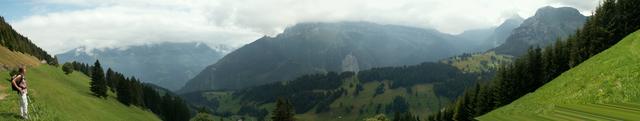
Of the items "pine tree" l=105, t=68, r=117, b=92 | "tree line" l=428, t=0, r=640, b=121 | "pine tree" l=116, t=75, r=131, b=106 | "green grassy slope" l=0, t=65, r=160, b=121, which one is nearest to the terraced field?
"green grassy slope" l=0, t=65, r=160, b=121

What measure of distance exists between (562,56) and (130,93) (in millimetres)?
95388

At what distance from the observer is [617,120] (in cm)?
2736

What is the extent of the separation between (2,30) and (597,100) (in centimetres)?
14577

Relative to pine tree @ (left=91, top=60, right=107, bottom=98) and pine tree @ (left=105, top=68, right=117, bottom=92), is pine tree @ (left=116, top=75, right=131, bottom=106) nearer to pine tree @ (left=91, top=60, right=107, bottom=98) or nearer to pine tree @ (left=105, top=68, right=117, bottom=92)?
pine tree @ (left=91, top=60, right=107, bottom=98)

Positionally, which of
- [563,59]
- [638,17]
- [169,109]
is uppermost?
[638,17]

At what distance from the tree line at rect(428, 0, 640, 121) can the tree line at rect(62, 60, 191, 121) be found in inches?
3147

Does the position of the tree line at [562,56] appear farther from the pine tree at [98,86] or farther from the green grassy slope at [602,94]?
the pine tree at [98,86]

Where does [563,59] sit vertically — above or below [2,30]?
below

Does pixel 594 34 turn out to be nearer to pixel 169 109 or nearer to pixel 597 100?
pixel 597 100

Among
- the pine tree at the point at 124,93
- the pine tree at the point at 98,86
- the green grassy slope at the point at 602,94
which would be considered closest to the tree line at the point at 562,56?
the green grassy slope at the point at 602,94

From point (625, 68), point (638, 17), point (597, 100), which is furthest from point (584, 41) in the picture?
point (597, 100)

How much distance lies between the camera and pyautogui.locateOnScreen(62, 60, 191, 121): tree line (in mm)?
135475

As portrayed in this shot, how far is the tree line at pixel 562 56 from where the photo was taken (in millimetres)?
93500

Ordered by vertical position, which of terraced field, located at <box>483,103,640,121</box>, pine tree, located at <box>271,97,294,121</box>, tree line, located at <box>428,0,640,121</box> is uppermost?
tree line, located at <box>428,0,640,121</box>
